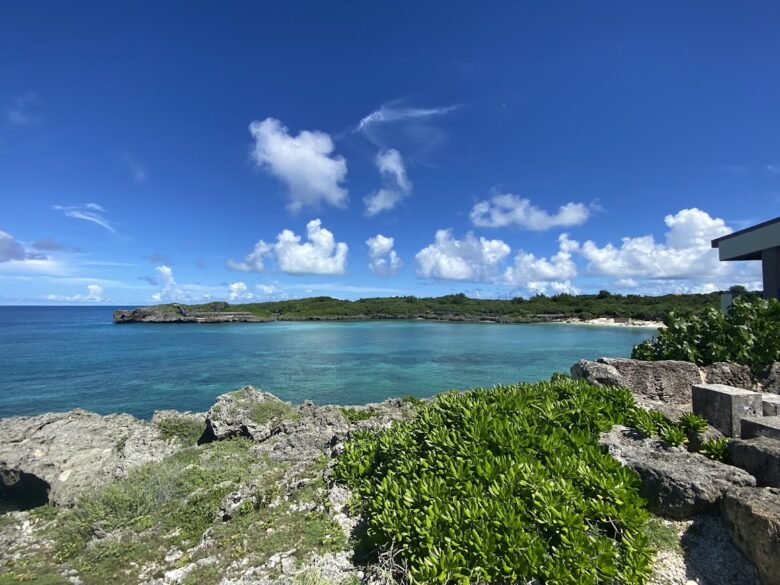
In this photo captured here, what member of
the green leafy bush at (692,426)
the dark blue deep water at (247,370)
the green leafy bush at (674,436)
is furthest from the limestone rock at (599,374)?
the dark blue deep water at (247,370)

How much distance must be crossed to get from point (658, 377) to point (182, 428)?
1392 centimetres

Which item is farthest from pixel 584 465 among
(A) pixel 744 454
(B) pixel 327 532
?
(B) pixel 327 532

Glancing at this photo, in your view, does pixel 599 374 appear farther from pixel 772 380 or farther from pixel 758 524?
pixel 758 524

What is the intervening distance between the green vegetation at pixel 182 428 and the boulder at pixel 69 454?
0.36 metres

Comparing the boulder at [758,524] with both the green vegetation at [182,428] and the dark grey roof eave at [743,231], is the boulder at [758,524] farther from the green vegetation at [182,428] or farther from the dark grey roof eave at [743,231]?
the dark grey roof eave at [743,231]

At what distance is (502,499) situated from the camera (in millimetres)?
4543

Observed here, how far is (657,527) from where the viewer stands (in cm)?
495

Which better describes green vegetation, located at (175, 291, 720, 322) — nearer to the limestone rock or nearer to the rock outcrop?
the rock outcrop

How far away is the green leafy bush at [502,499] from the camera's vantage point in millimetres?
3889

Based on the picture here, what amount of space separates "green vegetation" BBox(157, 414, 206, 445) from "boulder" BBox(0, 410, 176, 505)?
0.36 metres

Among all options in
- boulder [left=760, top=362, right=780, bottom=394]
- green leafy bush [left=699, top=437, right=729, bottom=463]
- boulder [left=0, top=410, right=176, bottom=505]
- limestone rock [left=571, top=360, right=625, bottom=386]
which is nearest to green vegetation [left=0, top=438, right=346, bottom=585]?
boulder [left=0, top=410, right=176, bottom=505]

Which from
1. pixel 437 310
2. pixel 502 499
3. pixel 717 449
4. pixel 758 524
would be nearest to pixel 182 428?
pixel 502 499

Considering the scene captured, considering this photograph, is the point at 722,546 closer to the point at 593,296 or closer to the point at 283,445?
the point at 283,445

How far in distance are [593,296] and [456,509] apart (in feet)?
472
